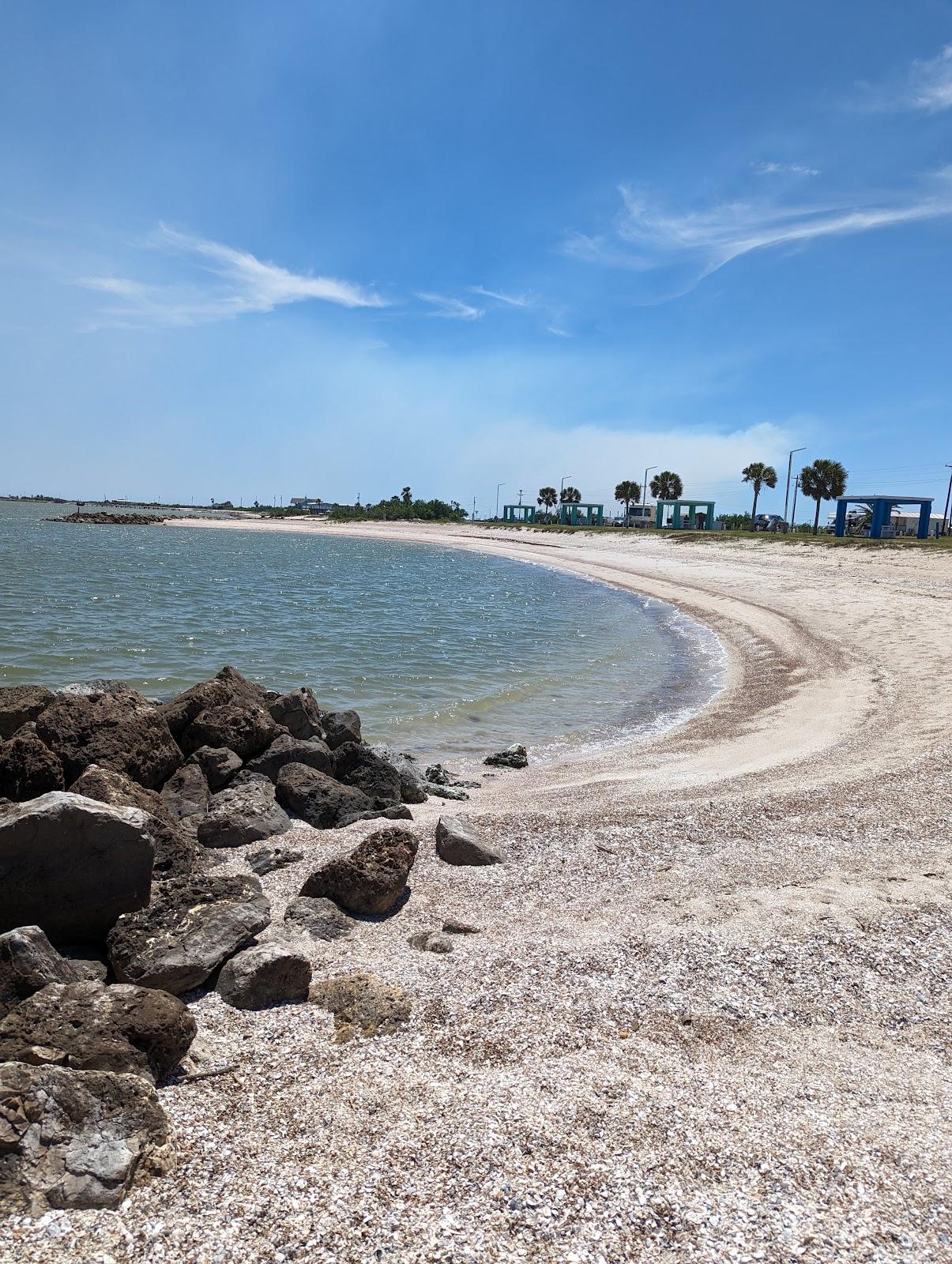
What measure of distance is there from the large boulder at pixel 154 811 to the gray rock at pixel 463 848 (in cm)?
209

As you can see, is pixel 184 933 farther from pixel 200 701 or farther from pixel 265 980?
pixel 200 701

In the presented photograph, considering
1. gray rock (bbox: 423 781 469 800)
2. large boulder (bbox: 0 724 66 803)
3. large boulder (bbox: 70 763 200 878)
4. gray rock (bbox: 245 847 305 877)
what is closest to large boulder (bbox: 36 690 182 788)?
large boulder (bbox: 0 724 66 803)

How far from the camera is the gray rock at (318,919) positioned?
562cm

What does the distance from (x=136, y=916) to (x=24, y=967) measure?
73 centimetres

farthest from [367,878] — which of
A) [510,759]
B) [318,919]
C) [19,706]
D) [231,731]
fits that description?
[510,759]

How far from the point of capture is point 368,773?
370 inches

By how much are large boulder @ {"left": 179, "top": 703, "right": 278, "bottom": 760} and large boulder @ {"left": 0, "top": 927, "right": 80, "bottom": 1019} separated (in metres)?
5.17

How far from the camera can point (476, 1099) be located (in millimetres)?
3738

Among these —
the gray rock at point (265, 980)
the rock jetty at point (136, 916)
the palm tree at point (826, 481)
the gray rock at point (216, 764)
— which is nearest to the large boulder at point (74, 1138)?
the rock jetty at point (136, 916)

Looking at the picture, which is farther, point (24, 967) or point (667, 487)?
point (667, 487)

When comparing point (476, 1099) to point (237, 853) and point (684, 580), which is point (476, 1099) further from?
point (684, 580)

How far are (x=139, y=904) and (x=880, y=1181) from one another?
14.3ft

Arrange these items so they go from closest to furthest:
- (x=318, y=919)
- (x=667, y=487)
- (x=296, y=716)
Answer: (x=318, y=919), (x=296, y=716), (x=667, y=487)

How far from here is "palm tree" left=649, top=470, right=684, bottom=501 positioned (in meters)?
121
